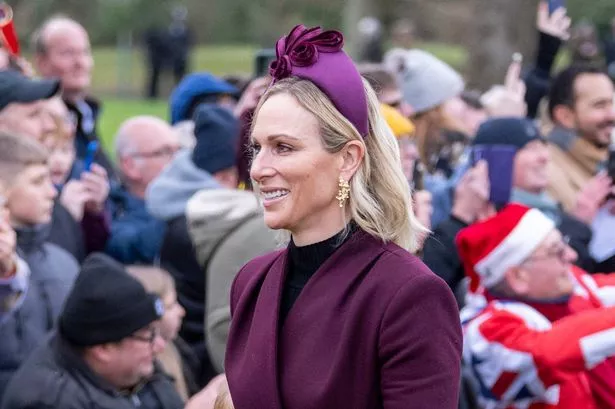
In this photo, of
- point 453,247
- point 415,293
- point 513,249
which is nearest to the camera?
point 415,293

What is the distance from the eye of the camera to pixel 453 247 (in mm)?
5621

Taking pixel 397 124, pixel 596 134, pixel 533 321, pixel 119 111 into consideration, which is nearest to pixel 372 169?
pixel 533 321

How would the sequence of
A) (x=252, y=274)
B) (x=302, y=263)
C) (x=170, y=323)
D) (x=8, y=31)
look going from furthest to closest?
(x=8, y=31) < (x=170, y=323) < (x=252, y=274) < (x=302, y=263)

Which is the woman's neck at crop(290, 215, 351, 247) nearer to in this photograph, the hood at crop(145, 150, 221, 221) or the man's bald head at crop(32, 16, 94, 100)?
the hood at crop(145, 150, 221, 221)

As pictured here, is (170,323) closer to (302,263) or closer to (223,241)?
(223,241)

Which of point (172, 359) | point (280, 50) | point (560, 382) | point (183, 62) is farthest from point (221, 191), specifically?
point (183, 62)

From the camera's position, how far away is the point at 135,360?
15.6ft

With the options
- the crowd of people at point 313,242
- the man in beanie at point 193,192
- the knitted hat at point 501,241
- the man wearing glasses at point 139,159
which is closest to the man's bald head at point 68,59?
the crowd of people at point 313,242

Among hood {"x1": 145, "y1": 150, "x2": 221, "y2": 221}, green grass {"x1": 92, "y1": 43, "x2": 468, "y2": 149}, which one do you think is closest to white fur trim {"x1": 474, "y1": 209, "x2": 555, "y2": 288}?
hood {"x1": 145, "y1": 150, "x2": 221, "y2": 221}

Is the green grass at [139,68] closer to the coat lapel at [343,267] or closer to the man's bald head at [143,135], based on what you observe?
the man's bald head at [143,135]

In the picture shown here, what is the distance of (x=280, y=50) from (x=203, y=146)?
9.48 ft

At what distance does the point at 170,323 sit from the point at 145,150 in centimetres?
208

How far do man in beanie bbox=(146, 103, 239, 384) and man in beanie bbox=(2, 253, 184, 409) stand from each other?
788 millimetres

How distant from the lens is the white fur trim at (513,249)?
4816 mm
